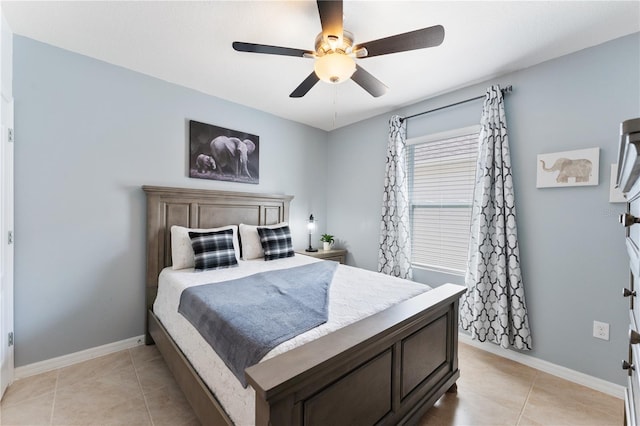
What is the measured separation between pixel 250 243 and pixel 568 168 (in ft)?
9.96

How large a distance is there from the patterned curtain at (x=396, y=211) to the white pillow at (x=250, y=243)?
1.53 m

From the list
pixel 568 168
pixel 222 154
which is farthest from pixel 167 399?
pixel 568 168

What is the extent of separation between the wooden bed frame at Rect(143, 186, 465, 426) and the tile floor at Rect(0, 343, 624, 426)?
181 mm

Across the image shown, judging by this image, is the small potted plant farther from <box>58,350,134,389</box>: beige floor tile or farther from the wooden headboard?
<box>58,350,134,389</box>: beige floor tile

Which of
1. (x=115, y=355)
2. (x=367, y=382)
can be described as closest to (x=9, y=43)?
(x=115, y=355)

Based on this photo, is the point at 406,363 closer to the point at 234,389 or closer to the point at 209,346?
Result: the point at 234,389

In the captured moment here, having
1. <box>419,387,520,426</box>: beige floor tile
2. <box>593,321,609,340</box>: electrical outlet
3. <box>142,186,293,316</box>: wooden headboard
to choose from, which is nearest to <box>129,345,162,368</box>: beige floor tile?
<box>142,186,293,316</box>: wooden headboard

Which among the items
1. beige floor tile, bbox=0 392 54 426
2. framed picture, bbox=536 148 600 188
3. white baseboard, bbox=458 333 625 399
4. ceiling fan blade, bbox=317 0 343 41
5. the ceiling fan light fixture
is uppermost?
ceiling fan blade, bbox=317 0 343 41

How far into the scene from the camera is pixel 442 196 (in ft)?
9.94

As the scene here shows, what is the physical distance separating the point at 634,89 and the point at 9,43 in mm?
4607

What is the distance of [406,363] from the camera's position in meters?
1.56

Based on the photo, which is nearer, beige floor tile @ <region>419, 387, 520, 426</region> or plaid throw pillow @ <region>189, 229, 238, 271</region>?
beige floor tile @ <region>419, 387, 520, 426</region>

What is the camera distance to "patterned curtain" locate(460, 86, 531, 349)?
93.5 inches

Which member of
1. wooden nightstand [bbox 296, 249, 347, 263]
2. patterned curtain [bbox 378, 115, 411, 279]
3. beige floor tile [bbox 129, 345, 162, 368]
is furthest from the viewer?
wooden nightstand [bbox 296, 249, 347, 263]
